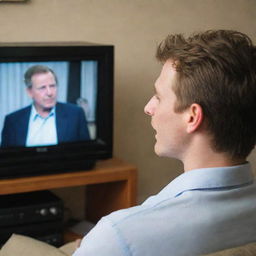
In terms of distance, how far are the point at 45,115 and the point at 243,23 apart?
4.52ft

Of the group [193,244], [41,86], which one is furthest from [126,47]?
[193,244]

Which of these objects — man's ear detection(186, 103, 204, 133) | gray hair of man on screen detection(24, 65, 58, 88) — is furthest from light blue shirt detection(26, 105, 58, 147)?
man's ear detection(186, 103, 204, 133)

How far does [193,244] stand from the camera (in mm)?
1150

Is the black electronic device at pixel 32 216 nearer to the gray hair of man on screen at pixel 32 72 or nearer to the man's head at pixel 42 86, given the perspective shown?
the man's head at pixel 42 86

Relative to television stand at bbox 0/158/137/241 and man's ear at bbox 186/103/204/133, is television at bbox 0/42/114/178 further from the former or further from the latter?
man's ear at bbox 186/103/204/133

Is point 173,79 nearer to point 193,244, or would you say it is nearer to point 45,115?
point 193,244

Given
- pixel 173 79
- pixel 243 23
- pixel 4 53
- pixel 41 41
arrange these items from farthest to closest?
pixel 243 23 < pixel 41 41 < pixel 4 53 < pixel 173 79

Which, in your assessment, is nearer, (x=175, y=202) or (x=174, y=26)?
(x=175, y=202)

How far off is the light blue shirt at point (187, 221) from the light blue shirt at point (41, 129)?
1.30 m

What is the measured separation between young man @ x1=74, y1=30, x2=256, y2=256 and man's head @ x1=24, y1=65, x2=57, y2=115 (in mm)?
1164

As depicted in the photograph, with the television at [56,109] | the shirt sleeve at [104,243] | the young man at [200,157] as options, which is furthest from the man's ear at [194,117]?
the television at [56,109]

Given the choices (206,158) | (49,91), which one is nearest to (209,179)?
(206,158)

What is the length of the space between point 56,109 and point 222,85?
1356 millimetres

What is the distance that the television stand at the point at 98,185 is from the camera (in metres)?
2.44
